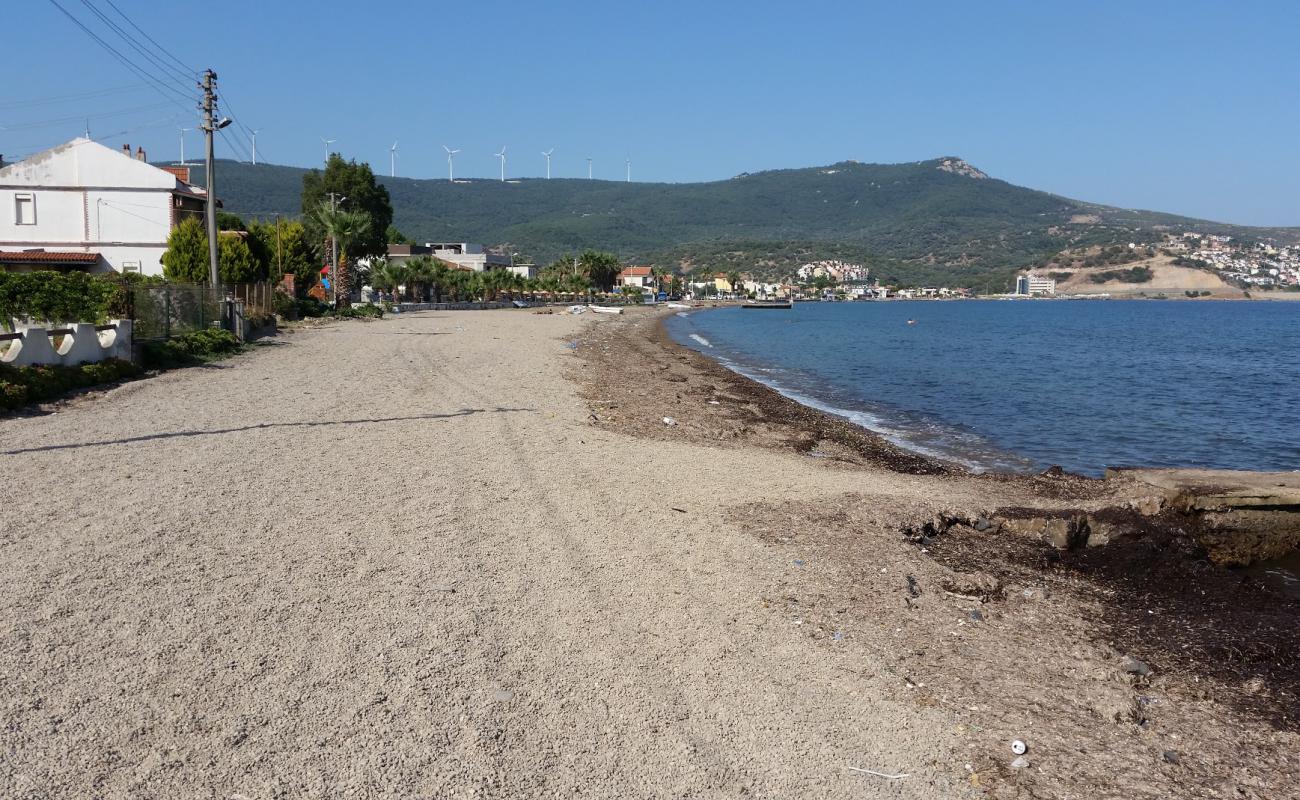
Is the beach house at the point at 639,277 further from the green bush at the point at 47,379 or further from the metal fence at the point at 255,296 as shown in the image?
the green bush at the point at 47,379

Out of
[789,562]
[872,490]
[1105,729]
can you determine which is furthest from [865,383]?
[1105,729]

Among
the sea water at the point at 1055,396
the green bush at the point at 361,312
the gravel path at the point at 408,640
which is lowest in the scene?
the sea water at the point at 1055,396

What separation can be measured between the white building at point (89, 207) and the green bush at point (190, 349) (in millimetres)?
24436

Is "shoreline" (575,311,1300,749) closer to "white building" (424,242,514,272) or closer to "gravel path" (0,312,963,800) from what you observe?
"gravel path" (0,312,963,800)

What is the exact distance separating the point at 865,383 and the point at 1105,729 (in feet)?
95.6

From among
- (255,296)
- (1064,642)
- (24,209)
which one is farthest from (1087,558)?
(24,209)

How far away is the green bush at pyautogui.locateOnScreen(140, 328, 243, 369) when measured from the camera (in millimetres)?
22234

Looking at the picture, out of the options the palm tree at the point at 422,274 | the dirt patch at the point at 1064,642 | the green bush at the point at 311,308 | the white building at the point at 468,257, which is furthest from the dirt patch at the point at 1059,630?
the white building at the point at 468,257

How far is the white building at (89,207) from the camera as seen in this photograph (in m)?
48.1

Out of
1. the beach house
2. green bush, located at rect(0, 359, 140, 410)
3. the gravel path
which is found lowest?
the gravel path

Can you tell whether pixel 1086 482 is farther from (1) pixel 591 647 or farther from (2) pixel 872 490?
(1) pixel 591 647

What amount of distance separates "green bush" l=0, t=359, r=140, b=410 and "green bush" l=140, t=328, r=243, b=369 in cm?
233

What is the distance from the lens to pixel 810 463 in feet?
48.5

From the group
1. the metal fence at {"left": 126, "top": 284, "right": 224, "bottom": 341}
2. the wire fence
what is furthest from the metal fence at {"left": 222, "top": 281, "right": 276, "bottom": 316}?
the metal fence at {"left": 126, "top": 284, "right": 224, "bottom": 341}
